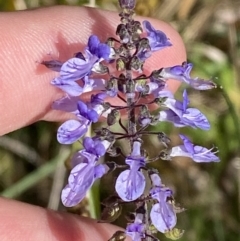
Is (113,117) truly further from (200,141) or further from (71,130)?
(200,141)

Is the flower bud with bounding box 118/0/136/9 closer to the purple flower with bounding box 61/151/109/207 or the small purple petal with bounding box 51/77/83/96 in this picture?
the small purple petal with bounding box 51/77/83/96

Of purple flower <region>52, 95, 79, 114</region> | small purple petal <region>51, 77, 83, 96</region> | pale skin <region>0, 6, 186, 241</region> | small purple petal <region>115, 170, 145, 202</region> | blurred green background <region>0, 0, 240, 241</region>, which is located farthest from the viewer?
blurred green background <region>0, 0, 240, 241</region>

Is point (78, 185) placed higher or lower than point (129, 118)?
lower

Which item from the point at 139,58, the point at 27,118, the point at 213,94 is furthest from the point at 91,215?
the point at 213,94

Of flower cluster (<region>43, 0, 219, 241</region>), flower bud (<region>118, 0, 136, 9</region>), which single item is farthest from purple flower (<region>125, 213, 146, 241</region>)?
flower bud (<region>118, 0, 136, 9</region>)

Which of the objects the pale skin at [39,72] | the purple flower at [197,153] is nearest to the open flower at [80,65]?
the purple flower at [197,153]

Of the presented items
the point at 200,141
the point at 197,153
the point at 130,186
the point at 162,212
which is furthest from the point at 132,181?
the point at 200,141

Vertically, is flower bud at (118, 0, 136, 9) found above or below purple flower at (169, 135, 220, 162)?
above

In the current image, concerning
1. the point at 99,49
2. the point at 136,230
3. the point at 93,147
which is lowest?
the point at 136,230
